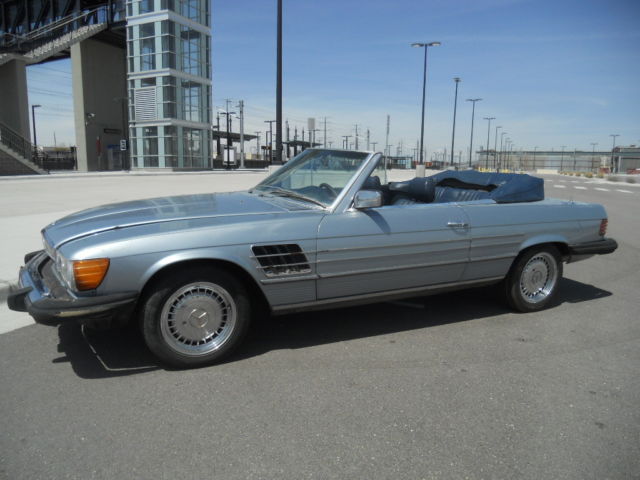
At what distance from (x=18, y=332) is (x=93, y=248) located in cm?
163

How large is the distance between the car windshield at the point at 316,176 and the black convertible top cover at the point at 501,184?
1.39 m

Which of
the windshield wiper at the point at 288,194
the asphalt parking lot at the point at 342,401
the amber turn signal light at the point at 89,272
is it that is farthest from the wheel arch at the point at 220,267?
the windshield wiper at the point at 288,194

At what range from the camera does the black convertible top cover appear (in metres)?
4.45

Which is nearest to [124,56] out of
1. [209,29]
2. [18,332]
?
[209,29]

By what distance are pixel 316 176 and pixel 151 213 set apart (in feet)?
4.61

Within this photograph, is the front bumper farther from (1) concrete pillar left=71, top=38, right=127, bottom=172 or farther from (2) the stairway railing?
Result: (1) concrete pillar left=71, top=38, right=127, bottom=172

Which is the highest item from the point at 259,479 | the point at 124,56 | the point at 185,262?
the point at 124,56

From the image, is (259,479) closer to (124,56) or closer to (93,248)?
(93,248)

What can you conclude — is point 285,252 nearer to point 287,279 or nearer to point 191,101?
point 287,279

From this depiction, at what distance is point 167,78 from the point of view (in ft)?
111

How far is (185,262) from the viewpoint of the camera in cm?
317

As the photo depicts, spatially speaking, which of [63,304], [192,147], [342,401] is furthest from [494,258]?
[192,147]

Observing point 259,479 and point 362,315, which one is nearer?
point 259,479

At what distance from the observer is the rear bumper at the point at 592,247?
468 centimetres
